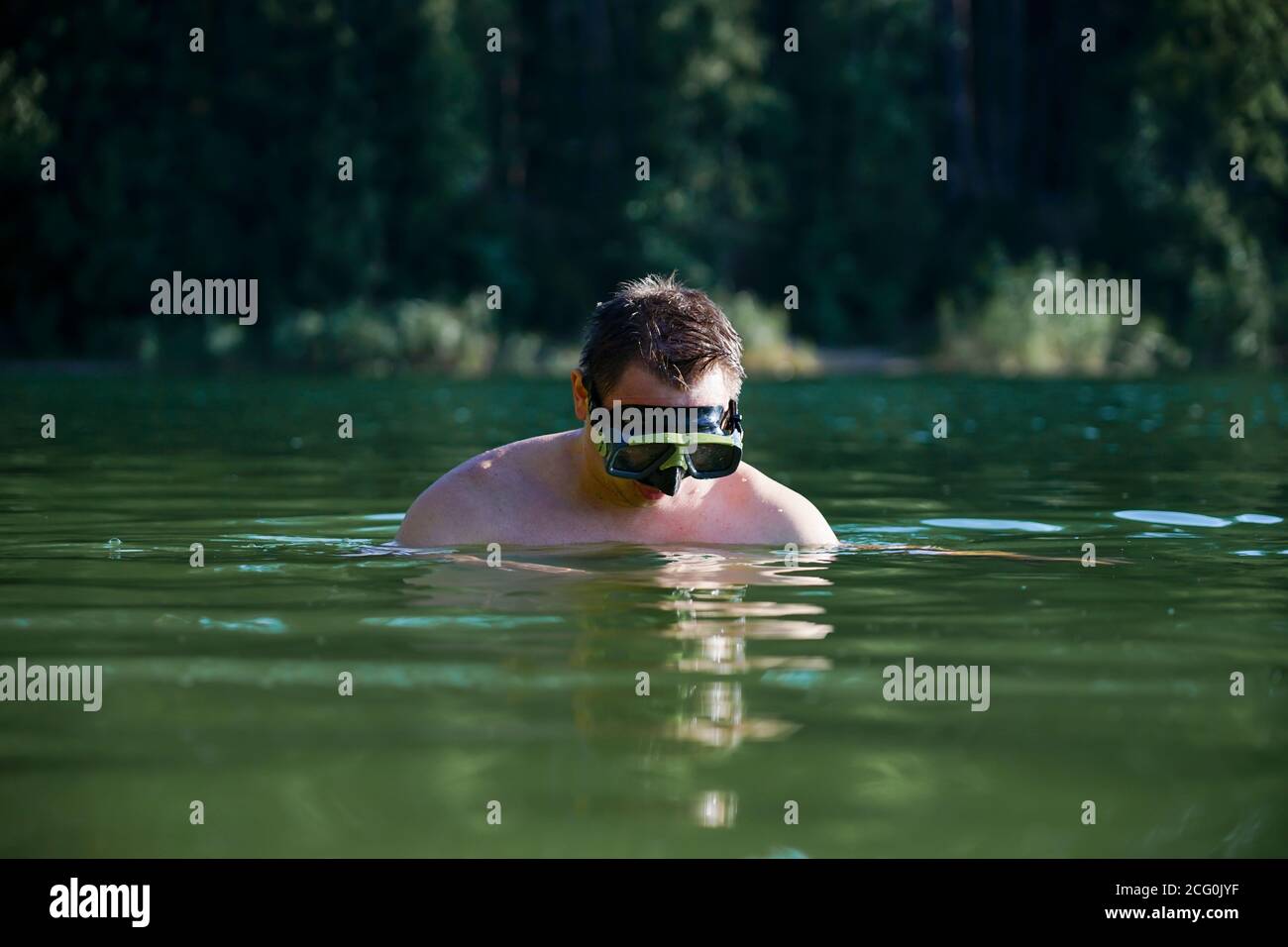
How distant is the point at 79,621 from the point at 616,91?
4112 centimetres

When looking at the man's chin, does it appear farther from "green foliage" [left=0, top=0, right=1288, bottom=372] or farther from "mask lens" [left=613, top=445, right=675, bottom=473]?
"green foliage" [left=0, top=0, right=1288, bottom=372]

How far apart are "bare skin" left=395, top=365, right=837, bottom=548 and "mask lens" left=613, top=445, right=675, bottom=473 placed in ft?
1.58

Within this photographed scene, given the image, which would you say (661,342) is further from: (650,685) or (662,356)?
(650,685)

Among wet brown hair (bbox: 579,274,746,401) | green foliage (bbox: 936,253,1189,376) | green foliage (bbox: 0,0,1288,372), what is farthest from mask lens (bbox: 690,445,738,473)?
green foliage (bbox: 0,0,1288,372)

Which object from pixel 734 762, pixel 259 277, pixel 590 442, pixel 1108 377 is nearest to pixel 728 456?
pixel 590 442

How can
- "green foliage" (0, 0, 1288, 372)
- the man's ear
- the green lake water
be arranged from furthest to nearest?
1. "green foliage" (0, 0, 1288, 372)
2. the man's ear
3. the green lake water

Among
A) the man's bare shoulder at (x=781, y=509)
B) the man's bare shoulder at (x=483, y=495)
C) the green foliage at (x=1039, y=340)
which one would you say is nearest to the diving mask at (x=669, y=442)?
the man's bare shoulder at (x=483, y=495)

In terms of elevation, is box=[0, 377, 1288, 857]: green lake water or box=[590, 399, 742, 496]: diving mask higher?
box=[590, 399, 742, 496]: diving mask

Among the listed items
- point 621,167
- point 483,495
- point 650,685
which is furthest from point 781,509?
point 621,167

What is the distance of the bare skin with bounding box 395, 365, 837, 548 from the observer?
7.16 m

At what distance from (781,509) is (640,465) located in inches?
48.2

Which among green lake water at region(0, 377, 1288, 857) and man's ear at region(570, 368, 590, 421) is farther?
man's ear at region(570, 368, 590, 421)

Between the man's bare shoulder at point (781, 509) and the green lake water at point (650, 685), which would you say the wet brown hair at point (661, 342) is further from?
the man's bare shoulder at point (781, 509)
